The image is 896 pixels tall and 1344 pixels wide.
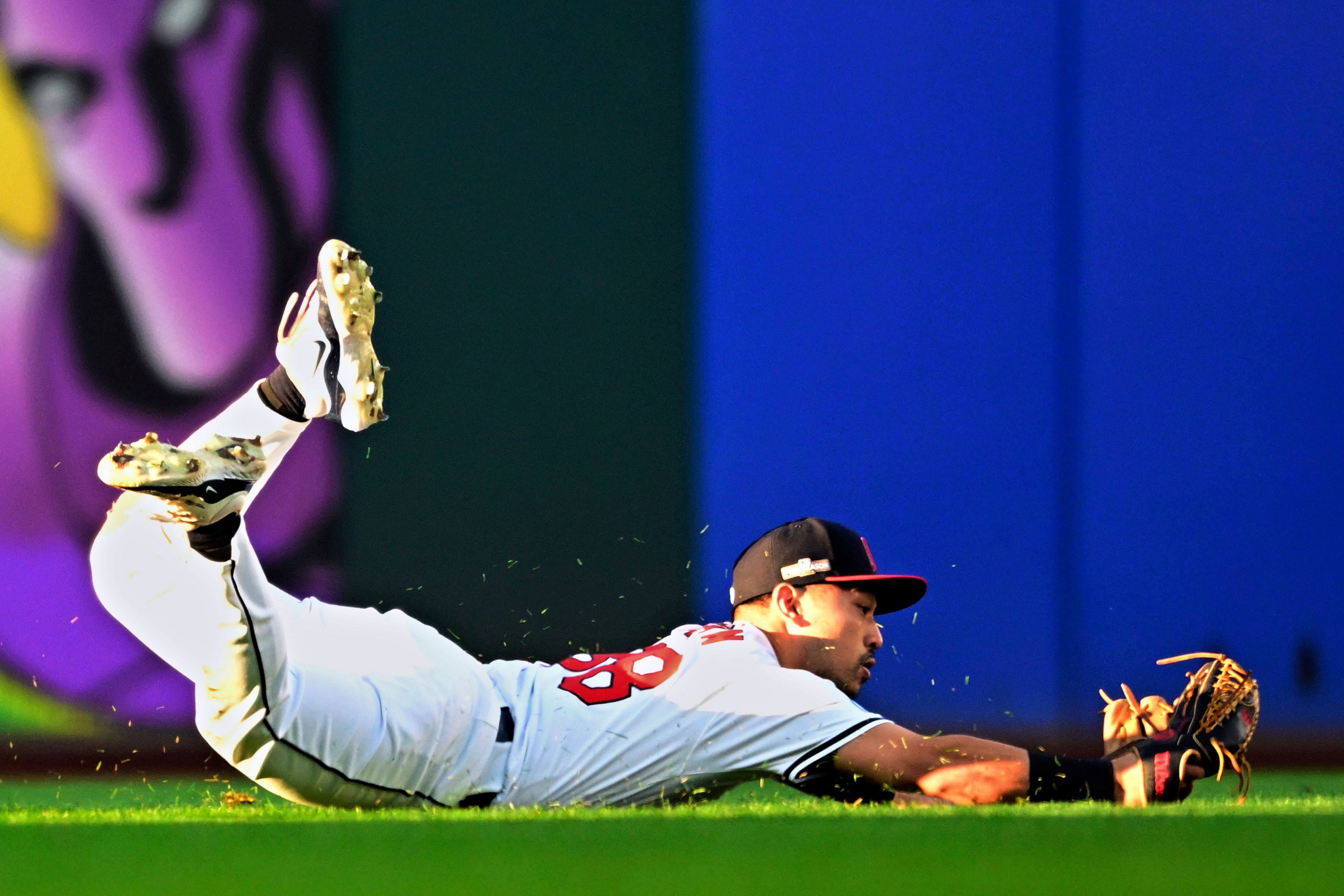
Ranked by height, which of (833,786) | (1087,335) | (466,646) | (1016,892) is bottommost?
(466,646)

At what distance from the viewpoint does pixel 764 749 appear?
2.37 meters

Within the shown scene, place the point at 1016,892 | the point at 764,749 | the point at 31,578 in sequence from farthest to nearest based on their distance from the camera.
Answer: the point at 31,578
the point at 764,749
the point at 1016,892

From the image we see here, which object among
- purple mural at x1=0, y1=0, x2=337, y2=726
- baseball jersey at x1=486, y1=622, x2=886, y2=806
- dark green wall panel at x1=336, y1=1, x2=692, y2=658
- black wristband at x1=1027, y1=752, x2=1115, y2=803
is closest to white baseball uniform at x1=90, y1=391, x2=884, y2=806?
baseball jersey at x1=486, y1=622, x2=886, y2=806

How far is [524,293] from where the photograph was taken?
4676 mm

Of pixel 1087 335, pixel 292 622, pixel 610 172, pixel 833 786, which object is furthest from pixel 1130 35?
pixel 292 622

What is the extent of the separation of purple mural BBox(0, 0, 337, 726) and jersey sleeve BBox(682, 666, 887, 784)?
2.45 metres

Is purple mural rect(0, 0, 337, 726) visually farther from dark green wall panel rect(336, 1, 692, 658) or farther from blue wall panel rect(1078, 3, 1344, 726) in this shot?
blue wall panel rect(1078, 3, 1344, 726)

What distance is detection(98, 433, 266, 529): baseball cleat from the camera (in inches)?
75.3

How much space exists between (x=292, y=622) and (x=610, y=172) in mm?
2567

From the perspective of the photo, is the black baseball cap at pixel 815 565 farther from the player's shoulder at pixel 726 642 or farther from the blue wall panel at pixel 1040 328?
the blue wall panel at pixel 1040 328

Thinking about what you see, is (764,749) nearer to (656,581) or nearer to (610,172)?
(656,581)

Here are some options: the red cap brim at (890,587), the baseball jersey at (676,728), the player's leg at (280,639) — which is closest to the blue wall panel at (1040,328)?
the red cap brim at (890,587)

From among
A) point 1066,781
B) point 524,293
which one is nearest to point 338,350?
point 1066,781

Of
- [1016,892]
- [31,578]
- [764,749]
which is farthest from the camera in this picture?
[31,578]
